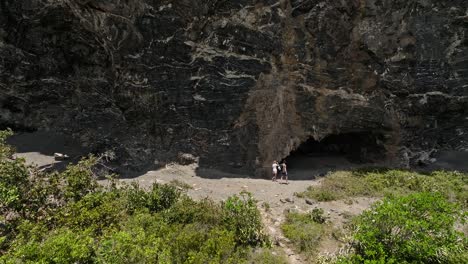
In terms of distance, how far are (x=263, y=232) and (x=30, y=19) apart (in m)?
19.7

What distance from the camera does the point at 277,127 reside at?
64.5 ft

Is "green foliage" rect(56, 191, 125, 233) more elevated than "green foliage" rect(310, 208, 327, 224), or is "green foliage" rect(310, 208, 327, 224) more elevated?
"green foliage" rect(56, 191, 125, 233)

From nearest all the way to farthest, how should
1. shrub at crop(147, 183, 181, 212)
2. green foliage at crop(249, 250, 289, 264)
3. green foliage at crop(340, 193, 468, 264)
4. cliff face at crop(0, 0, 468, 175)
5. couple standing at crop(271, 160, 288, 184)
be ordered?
green foliage at crop(340, 193, 468, 264) < green foliage at crop(249, 250, 289, 264) < shrub at crop(147, 183, 181, 212) < couple standing at crop(271, 160, 288, 184) < cliff face at crop(0, 0, 468, 175)

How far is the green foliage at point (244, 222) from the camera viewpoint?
37.9ft

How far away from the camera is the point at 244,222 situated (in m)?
11.7

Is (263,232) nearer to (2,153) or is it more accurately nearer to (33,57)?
(2,153)

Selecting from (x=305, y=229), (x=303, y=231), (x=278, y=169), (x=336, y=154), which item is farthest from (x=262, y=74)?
(x=303, y=231)

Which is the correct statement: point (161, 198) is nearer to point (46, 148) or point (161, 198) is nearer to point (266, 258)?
point (266, 258)

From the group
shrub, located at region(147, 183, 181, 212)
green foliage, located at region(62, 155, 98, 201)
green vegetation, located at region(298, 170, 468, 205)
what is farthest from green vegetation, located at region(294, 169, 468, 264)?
green foliage, located at region(62, 155, 98, 201)

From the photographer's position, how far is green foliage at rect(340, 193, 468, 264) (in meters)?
9.91

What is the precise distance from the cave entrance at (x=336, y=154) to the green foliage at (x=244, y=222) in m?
7.61

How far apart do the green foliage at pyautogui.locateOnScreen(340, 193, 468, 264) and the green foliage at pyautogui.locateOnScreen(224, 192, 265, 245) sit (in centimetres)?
297

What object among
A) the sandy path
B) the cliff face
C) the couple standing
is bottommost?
the sandy path

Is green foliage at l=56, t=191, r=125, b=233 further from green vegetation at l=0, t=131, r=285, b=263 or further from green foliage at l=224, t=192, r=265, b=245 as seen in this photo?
green foliage at l=224, t=192, r=265, b=245
